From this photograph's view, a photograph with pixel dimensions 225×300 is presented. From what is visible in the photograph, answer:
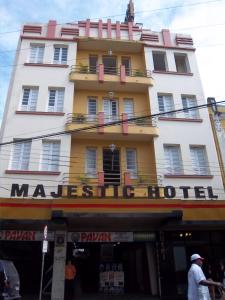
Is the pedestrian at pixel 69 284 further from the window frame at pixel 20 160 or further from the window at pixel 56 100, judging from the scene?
the window at pixel 56 100

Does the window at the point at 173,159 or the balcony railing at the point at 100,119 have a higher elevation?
the balcony railing at the point at 100,119

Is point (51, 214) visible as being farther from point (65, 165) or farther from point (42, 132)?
point (42, 132)

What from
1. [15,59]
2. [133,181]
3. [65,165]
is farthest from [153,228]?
[15,59]

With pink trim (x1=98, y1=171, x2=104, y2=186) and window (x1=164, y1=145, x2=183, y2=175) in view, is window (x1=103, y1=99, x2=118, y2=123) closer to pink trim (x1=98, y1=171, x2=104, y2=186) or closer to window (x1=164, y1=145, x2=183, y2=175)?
window (x1=164, y1=145, x2=183, y2=175)

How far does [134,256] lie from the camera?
19.3 meters

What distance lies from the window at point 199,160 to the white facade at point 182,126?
0.16m

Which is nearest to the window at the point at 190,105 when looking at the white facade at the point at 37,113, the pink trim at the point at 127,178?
the pink trim at the point at 127,178

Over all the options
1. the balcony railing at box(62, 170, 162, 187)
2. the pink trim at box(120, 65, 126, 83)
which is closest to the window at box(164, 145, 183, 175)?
the balcony railing at box(62, 170, 162, 187)

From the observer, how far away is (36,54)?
20.8 metres

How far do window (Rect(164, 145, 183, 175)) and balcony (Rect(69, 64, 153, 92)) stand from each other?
4.43m

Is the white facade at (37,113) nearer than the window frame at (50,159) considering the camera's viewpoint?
Yes

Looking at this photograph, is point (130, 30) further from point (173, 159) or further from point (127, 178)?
point (127, 178)

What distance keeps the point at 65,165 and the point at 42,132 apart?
236cm

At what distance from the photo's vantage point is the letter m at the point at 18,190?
1551 cm
